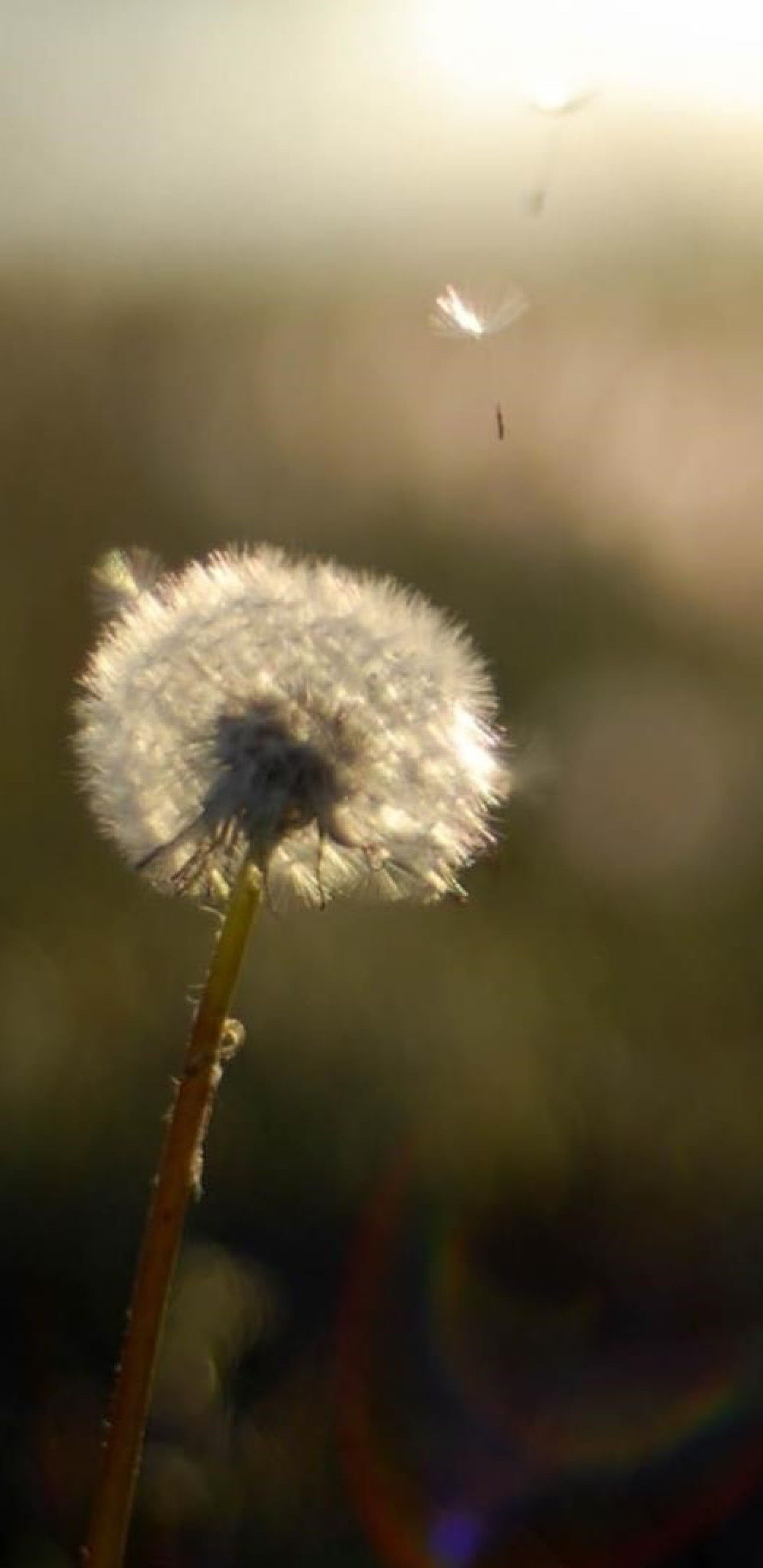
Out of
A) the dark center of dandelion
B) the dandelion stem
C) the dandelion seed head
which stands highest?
the dandelion seed head

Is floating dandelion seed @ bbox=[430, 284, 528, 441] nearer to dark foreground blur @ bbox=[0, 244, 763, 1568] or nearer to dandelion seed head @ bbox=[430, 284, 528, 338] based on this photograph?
dandelion seed head @ bbox=[430, 284, 528, 338]

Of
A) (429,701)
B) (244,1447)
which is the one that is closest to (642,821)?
(244,1447)

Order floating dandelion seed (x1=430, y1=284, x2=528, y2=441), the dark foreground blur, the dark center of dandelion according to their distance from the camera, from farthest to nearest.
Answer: the dark foreground blur
floating dandelion seed (x1=430, y1=284, x2=528, y2=441)
the dark center of dandelion

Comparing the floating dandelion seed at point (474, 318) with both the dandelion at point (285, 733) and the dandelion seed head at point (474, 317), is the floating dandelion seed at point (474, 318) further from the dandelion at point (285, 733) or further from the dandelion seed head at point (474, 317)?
the dandelion at point (285, 733)

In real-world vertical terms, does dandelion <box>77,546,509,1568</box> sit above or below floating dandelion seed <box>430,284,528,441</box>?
below

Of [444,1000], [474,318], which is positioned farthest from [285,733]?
[444,1000]

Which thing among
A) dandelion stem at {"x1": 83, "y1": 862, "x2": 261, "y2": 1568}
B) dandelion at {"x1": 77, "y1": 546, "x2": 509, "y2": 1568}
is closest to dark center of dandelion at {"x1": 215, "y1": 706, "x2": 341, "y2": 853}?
dandelion at {"x1": 77, "y1": 546, "x2": 509, "y2": 1568}
